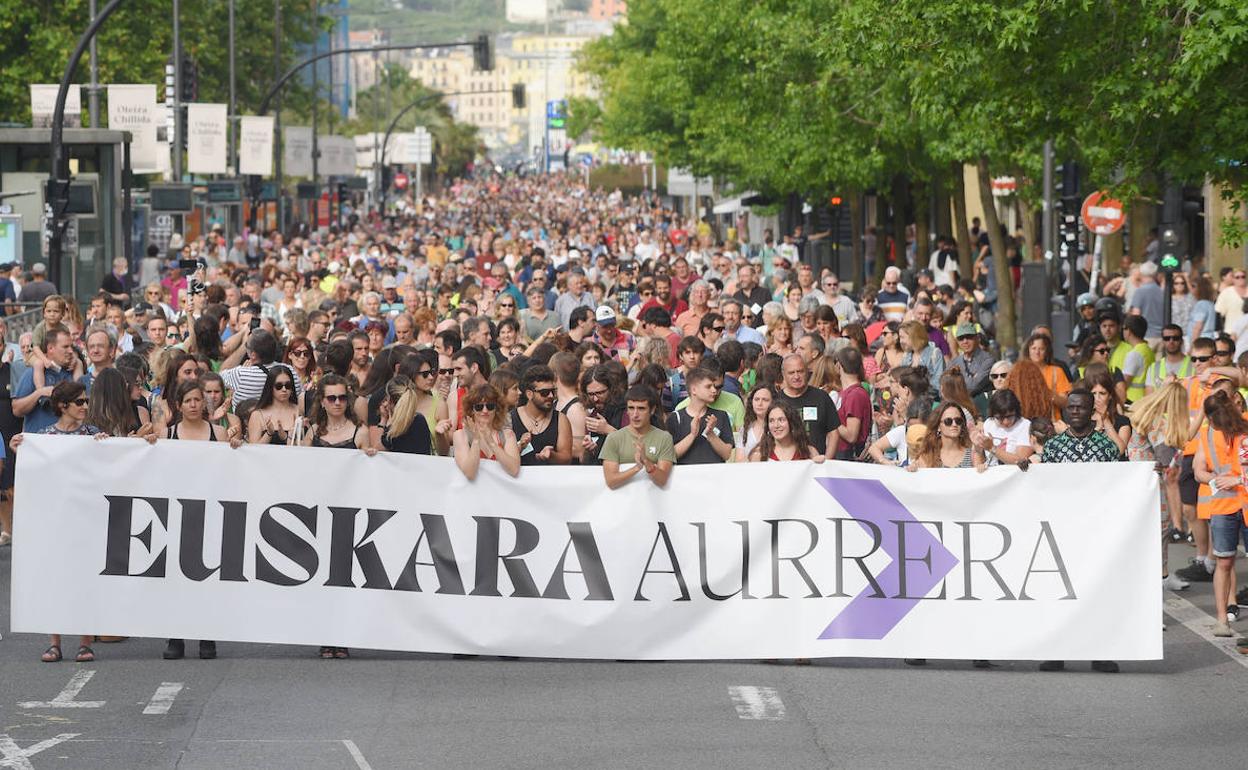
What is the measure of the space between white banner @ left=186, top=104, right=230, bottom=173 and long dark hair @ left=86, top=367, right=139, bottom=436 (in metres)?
31.7

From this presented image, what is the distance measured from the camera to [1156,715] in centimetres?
1032

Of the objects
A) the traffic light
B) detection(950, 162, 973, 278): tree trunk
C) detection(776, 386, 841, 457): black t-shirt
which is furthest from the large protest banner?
the traffic light

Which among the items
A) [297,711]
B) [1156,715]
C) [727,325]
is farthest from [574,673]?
[727,325]

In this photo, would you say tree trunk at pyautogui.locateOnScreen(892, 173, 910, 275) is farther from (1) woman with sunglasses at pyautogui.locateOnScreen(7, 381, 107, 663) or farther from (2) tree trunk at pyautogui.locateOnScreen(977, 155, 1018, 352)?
(1) woman with sunglasses at pyautogui.locateOnScreen(7, 381, 107, 663)

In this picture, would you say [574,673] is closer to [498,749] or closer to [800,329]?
[498,749]

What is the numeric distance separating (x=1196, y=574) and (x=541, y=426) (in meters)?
4.72

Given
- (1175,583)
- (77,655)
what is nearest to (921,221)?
(1175,583)

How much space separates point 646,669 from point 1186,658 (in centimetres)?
283

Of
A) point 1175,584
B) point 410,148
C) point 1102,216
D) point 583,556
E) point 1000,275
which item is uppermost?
point 410,148

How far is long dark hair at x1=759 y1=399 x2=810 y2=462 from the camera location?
11.9 m

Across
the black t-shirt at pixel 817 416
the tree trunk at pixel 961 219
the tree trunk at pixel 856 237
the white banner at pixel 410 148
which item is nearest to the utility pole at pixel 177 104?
the tree trunk at pixel 856 237

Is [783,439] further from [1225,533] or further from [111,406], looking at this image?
[111,406]

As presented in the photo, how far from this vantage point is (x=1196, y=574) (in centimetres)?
1471

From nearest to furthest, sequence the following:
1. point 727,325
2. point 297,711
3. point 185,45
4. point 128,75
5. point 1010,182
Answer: point 297,711
point 727,325
point 1010,182
point 128,75
point 185,45
